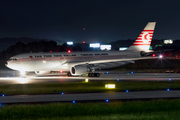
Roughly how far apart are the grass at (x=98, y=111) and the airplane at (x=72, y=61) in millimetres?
24238

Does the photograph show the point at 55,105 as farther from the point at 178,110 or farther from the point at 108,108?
the point at 178,110

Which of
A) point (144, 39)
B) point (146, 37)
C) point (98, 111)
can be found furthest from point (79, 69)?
point (98, 111)

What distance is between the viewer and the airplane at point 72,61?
4281cm

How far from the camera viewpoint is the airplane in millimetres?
42812

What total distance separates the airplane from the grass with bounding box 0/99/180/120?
24238mm

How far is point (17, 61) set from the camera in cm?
4256

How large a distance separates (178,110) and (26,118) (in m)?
9.72

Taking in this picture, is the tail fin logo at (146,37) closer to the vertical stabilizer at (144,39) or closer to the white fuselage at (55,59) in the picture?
the vertical stabilizer at (144,39)

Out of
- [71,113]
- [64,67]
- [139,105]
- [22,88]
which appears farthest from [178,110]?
[64,67]

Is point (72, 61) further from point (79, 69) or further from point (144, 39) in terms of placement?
point (144, 39)

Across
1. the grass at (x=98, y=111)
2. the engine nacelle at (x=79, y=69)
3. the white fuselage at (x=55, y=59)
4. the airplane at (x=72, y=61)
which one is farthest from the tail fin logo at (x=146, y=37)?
the grass at (x=98, y=111)

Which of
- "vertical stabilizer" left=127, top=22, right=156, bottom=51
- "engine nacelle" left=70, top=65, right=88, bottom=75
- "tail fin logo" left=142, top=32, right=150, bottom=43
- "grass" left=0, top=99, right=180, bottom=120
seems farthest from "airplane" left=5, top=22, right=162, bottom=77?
"grass" left=0, top=99, right=180, bottom=120

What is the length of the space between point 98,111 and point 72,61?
28746 mm

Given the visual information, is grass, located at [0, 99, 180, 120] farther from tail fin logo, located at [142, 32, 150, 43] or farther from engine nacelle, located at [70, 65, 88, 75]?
tail fin logo, located at [142, 32, 150, 43]
